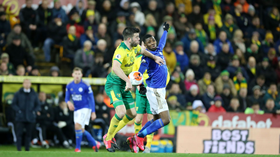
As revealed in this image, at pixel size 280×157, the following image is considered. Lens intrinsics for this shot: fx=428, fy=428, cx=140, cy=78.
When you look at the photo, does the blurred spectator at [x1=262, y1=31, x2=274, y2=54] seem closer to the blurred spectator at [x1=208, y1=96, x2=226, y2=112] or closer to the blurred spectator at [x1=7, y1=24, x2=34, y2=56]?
the blurred spectator at [x1=208, y1=96, x2=226, y2=112]

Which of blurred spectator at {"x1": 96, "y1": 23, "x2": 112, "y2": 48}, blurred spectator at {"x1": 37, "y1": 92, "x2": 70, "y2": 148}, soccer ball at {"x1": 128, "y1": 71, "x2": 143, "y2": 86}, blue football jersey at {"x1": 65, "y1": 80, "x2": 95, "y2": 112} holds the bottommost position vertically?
blurred spectator at {"x1": 37, "y1": 92, "x2": 70, "y2": 148}

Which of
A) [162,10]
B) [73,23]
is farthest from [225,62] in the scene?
[73,23]

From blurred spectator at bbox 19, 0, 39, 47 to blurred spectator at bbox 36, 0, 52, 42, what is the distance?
16cm

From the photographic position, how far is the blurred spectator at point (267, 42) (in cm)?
1738

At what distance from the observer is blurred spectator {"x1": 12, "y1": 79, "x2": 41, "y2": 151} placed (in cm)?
1159

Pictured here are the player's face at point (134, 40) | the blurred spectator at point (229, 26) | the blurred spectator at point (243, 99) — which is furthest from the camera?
the blurred spectator at point (229, 26)

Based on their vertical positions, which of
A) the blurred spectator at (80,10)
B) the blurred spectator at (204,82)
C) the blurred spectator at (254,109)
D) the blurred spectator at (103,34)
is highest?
the blurred spectator at (80,10)

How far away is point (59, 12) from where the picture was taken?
49.3 feet

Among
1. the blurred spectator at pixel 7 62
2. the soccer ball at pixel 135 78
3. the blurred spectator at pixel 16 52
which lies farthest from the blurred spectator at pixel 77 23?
the soccer ball at pixel 135 78

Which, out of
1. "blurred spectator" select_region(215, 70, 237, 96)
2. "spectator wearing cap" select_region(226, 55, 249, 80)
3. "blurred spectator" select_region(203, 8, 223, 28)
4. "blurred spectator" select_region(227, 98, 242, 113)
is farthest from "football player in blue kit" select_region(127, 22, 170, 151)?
"blurred spectator" select_region(203, 8, 223, 28)

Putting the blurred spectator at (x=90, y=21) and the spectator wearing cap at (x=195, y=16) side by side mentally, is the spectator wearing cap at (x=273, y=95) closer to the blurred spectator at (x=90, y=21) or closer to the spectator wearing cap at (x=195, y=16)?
the spectator wearing cap at (x=195, y=16)

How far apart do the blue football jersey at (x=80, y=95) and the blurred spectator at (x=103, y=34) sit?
158 inches

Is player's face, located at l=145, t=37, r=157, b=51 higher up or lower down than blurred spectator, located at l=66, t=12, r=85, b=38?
lower down

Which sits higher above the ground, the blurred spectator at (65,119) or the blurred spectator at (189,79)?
the blurred spectator at (189,79)
